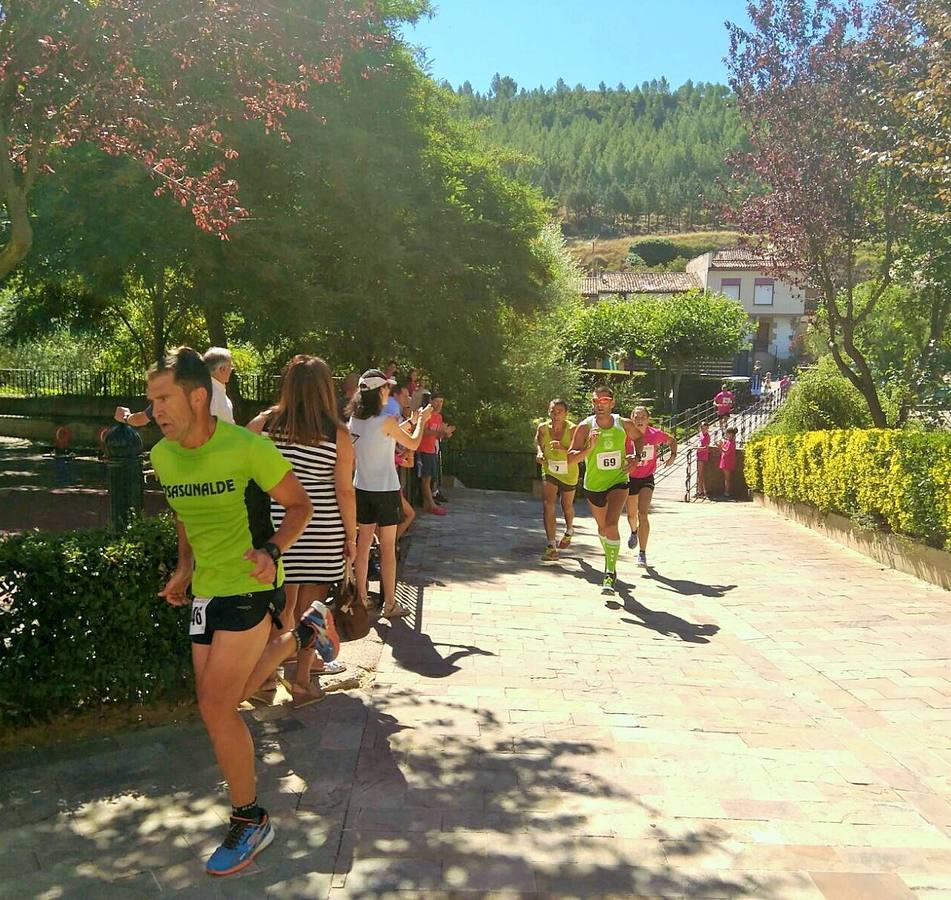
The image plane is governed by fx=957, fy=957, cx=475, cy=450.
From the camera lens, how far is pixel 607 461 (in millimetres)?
8508

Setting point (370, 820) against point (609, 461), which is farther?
point (609, 461)

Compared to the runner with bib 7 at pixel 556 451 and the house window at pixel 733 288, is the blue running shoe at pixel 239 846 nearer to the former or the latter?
the runner with bib 7 at pixel 556 451

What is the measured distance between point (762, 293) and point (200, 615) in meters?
73.8

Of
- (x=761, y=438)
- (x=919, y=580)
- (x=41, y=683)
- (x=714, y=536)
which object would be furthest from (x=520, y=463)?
(x=41, y=683)

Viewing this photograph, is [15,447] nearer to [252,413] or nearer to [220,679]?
[252,413]

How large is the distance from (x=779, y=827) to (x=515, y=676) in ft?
6.99

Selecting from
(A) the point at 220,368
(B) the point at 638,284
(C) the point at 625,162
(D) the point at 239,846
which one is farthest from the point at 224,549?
(C) the point at 625,162

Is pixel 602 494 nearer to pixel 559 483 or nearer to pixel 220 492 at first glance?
pixel 559 483

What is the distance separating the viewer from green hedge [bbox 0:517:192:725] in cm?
419

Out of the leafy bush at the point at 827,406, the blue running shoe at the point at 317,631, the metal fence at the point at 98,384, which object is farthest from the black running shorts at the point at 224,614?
the leafy bush at the point at 827,406

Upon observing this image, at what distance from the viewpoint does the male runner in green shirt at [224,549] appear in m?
3.30

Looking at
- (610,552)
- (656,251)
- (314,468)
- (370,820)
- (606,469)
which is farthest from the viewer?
(656,251)

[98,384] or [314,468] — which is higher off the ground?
[98,384]

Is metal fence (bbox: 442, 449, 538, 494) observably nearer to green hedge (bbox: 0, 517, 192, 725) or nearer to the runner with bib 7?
the runner with bib 7
